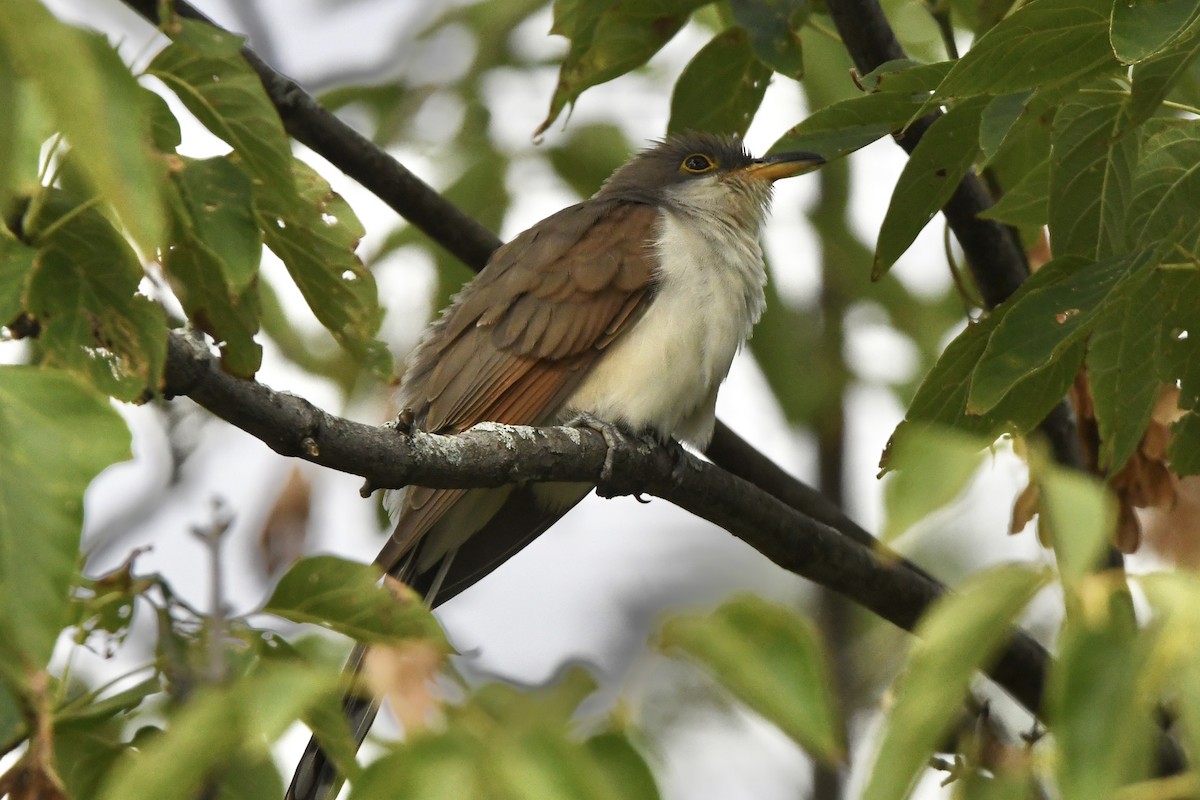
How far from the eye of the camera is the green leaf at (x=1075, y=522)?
140 cm

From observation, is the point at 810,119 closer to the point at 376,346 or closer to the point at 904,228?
the point at 904,228

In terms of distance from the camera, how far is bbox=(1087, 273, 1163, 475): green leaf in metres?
2.48

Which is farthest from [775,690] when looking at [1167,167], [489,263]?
[489,263]

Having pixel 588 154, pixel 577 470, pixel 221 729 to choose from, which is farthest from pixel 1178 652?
pixel 588 154

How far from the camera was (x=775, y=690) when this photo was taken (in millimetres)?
1517

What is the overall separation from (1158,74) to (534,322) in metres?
2.65

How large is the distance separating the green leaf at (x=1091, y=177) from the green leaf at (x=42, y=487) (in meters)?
1.88

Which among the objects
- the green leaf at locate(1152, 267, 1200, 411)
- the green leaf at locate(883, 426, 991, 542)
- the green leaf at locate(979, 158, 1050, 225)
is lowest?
the green leaf at locate(883, 426, 991, 542)

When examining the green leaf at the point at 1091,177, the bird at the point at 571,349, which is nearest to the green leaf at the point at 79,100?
the green leaf at the point at 1091,177

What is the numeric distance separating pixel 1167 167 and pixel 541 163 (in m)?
2.86

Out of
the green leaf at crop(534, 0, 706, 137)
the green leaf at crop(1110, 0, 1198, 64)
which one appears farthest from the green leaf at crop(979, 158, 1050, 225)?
the green leaf at crop(534, 0, 706, 137)

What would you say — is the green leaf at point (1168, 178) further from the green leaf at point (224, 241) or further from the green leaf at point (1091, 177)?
the green leaf at point (224, 241)

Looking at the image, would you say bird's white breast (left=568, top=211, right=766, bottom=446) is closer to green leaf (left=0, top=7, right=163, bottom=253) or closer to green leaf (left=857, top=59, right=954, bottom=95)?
green leaf (left=857, top=59, right=954, bottom=95)

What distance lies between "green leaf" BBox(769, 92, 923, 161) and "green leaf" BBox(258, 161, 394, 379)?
96 centimetres
